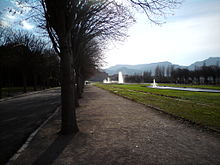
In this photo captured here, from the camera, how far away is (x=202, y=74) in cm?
6594

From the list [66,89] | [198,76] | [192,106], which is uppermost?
[198,76]

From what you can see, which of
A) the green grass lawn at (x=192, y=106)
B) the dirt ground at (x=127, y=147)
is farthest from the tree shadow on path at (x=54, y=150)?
the green grass lawn at (x=192, y=106)

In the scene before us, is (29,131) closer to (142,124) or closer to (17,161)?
(17,161)

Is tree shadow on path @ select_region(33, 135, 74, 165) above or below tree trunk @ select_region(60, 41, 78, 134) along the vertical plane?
below

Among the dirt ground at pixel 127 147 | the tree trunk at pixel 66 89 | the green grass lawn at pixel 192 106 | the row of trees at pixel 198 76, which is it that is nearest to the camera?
the dirt ground at pixel 127 147

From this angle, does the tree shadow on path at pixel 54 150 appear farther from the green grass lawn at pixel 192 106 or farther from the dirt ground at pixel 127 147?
the green grass lawn at pixel 192 106

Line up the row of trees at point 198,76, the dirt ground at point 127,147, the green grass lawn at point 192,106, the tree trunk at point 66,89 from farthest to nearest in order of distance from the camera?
1. the row of trees at point 198,76
2. the green grass lawn at point 192,106
3. the tree trunk at point 66,89
4. the dirt ground at point 127,147

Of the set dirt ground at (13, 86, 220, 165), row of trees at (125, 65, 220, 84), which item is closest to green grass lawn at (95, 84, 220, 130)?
dirt ground at (13, 86, 220, 165)

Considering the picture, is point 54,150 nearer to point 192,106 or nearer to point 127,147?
point 127,147

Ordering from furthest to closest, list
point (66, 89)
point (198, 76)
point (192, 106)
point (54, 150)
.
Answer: point (198, 76)
point (192, 106)
point (66, 89)
point (54, 150)

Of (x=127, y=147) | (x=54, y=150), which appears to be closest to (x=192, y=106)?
(x=127, y=147)

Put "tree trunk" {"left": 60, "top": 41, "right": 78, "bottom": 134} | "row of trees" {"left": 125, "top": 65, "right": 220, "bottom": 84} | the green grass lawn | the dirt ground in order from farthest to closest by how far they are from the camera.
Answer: "row of trees" {"left": 125, "top": 65, "right": 220, "bottom": 84}
the green grass lawn
"tree trunk" {"left": 60, "top": 41, "right": 78, "bottom": 134}
the dirt ground

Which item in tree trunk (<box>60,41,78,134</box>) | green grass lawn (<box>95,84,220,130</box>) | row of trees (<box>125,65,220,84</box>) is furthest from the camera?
row of trees (<box>125,65,220,84</box>)

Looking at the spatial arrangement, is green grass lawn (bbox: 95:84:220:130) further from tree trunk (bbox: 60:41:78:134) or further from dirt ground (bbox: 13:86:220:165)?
tree trunk (bbox: 60:41:78:134)
